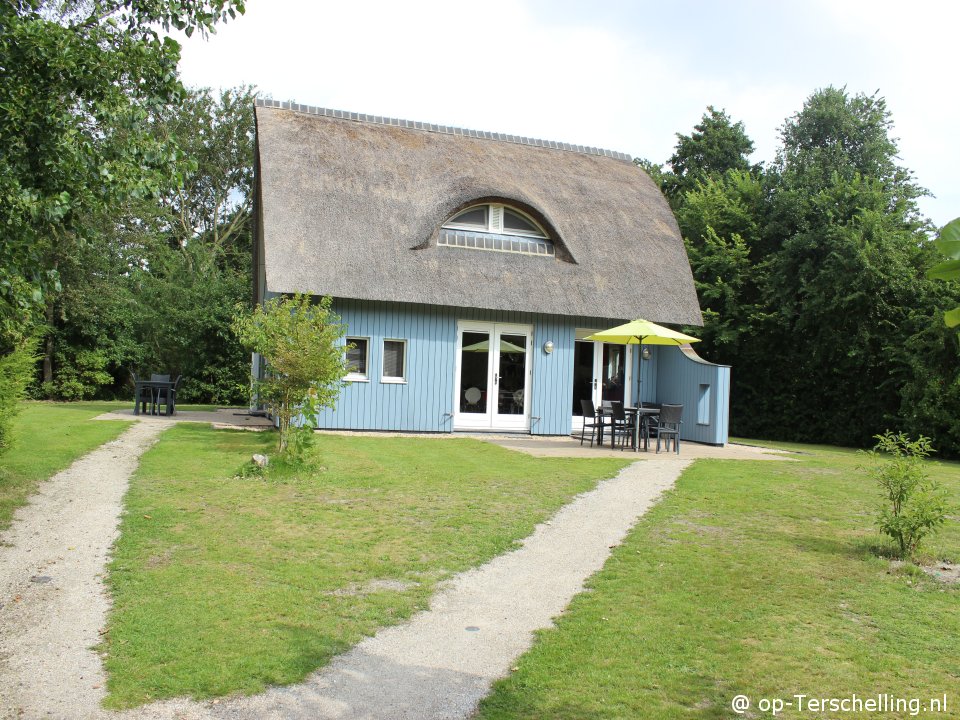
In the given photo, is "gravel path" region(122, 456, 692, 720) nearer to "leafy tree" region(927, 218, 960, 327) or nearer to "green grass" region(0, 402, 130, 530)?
"leafy tree" region(927, 218, 960, 327)

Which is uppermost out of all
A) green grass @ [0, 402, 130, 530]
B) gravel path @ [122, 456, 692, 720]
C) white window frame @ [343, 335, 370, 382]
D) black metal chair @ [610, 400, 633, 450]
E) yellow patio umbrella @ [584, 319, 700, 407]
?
yellow patio umbrella @ [584, 319, 700, 407]

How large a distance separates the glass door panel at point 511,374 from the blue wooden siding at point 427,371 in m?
0.23

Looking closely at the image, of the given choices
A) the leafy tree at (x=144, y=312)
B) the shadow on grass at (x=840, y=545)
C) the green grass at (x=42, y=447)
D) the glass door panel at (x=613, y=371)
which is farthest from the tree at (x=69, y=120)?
the leafy tree at (x=144, y=312)

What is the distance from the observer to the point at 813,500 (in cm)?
1044

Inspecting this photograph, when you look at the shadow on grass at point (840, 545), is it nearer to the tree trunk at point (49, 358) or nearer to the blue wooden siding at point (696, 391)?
A: the blue wooden siding at point (696, 391)

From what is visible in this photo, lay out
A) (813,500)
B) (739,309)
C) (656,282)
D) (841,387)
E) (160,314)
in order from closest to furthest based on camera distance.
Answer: (813,500) → (656,282) → (841,387) → (739,309) → (160,314)

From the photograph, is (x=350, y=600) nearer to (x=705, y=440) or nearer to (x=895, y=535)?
(x=895, y=535)

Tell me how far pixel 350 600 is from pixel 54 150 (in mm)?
4063

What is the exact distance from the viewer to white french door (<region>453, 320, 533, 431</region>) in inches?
702

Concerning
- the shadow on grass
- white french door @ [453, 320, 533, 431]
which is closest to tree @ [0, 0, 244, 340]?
the shadow on grass

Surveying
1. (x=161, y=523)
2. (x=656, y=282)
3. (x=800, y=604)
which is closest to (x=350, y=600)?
(x=161, y=523)

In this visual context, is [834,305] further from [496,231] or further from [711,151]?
[711,151]

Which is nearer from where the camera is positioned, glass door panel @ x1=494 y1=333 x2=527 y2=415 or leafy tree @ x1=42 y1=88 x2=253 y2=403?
glass door panel @ x1=494 y1=333 x2=527 y2=415

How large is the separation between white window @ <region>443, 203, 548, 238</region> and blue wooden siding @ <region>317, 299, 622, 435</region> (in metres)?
2.08
